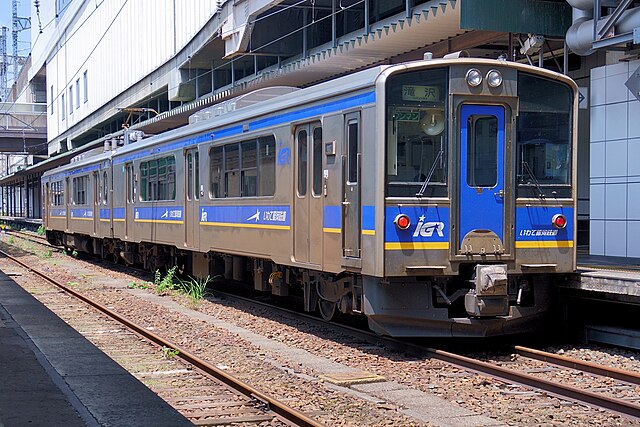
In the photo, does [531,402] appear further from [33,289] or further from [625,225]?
[33,289]

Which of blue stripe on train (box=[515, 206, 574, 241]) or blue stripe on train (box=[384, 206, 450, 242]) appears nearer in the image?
blue stripe on train (box=[384, 206, 450, 242])

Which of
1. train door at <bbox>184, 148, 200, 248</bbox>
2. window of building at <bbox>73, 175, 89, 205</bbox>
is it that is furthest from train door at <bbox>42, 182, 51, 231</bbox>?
train door at <bbox>184, 148, 200, 248</bbox>

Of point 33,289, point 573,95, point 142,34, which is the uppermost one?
point 142,34

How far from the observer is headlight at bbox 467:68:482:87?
9641 millimetres

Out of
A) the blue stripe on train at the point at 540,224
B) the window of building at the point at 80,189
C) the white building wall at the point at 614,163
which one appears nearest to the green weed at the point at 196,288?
the white building wall at the point at 614,163

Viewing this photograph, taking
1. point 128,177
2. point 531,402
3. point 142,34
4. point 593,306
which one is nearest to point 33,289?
point 128,177

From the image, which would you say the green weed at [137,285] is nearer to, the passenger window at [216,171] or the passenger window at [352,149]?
the passenger window at [216,171]

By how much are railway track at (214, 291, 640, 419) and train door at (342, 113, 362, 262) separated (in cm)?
126

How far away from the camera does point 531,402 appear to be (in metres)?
7.62

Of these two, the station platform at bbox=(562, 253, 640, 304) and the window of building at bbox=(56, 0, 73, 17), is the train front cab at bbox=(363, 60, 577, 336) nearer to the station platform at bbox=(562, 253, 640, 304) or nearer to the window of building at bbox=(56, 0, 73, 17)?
the station platform at bbox=(562, 253, 640, 304)

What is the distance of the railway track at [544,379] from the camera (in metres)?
7.33

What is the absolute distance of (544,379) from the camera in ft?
27.5

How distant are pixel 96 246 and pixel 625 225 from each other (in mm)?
16737

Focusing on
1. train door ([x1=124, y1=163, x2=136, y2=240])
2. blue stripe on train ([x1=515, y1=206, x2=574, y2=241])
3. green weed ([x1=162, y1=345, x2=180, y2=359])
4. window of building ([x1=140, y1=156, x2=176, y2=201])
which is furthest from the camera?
train door ([x1=124, y1=163, x2=136, y2=240])
